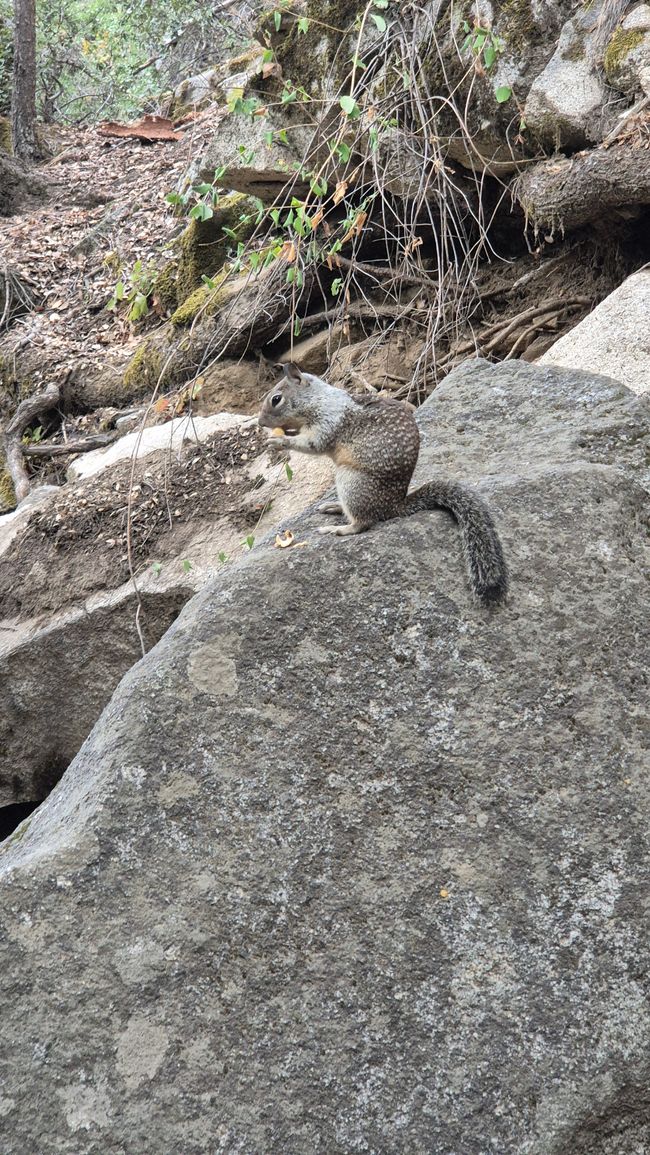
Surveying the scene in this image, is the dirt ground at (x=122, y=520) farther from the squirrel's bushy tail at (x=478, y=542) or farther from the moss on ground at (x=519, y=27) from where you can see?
the moss on ground at (x=519, y=27)

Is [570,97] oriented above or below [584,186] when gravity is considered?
above

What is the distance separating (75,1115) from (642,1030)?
1399 millimetres

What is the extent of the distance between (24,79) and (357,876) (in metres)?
11.5

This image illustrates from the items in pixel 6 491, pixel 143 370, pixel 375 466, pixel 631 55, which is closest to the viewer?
pixel 375 466

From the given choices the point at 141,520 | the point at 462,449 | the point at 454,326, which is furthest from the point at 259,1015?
the point at 454,326

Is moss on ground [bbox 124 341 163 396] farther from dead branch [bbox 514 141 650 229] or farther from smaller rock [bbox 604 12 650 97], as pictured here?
smaller rock [bbox 604 12 650 97]

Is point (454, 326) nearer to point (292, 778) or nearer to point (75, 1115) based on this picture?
point (292, 778)

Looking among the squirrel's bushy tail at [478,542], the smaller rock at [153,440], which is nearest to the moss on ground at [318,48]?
the smaller rock at [153,440]

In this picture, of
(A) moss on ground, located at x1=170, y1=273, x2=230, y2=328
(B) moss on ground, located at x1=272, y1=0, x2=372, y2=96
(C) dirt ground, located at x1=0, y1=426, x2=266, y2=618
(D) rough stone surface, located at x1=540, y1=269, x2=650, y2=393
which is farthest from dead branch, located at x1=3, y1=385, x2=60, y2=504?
(D) rough stone surface, located at x1=540, y1=269, x2=650, y2=393

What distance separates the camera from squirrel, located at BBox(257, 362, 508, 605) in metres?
3.16

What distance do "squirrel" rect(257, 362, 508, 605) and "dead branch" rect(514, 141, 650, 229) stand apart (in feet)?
8.26

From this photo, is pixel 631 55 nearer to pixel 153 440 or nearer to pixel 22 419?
pixel 153 440

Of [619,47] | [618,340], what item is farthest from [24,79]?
[618,340]

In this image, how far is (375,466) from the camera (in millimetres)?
3525
